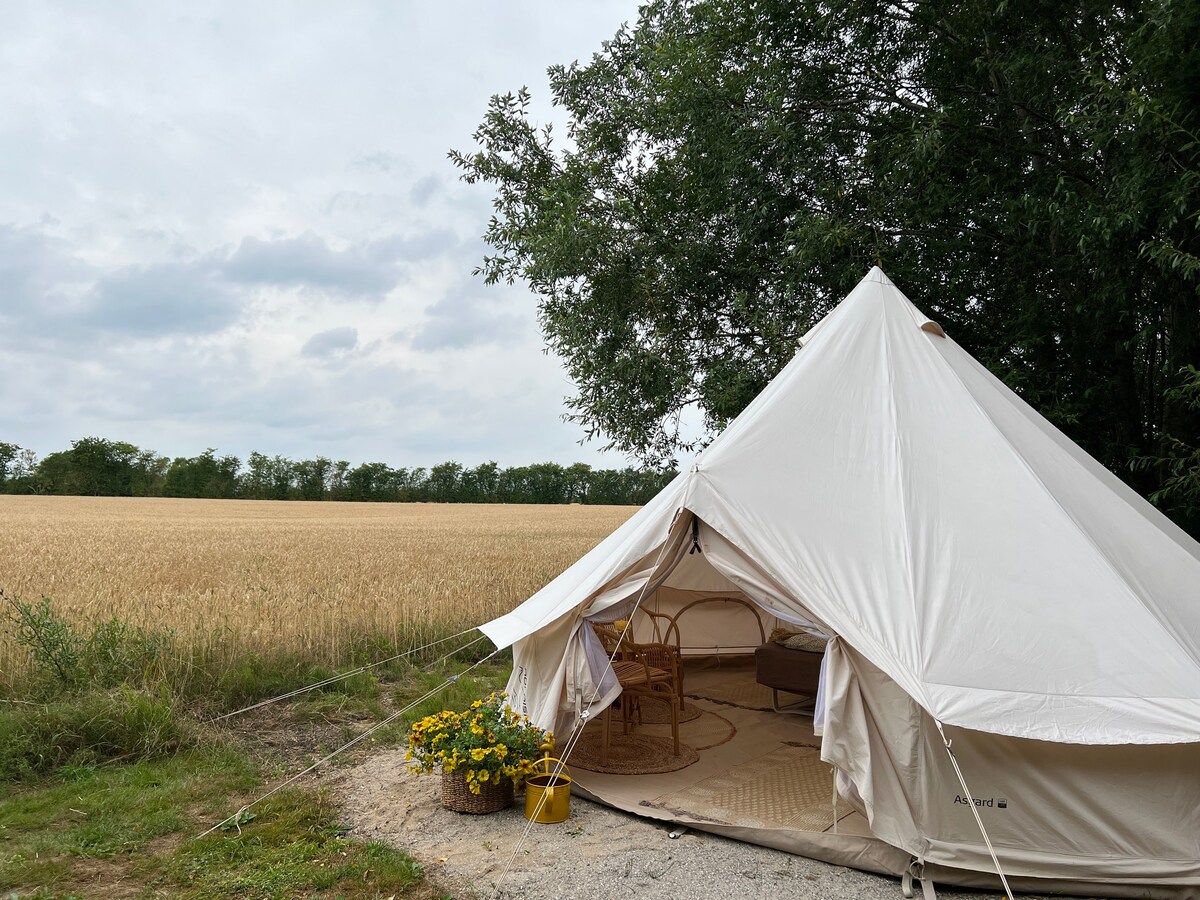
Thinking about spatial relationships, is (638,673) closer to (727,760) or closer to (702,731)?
(727,760)

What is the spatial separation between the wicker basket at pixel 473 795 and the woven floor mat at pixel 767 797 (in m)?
0.80

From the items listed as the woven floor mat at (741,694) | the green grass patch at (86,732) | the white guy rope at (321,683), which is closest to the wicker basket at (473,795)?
the white guy rope at (321,683)

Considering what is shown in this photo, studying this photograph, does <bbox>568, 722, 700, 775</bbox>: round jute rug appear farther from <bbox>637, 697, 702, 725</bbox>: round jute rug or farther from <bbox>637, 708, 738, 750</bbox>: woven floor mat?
<bbox>637, 697, 702, 725</bbox>: round jute rug

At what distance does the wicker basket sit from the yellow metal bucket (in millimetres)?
173

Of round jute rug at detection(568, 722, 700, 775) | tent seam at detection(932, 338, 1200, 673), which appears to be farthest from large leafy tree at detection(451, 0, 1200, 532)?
round jute rug at detection(568, 722, 700, 775)

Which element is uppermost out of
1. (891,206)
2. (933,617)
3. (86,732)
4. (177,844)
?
(891,206)

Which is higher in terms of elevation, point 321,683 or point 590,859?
point 321,683

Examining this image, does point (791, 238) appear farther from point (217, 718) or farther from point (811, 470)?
point (217, 718)

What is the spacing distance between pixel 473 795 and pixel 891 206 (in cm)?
640

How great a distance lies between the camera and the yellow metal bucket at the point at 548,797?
4.54 m

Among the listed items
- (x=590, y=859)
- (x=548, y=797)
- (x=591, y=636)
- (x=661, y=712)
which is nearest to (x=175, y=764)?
(x=548, y=797)

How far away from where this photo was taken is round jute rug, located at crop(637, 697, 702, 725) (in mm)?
6609

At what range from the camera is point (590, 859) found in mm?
4125

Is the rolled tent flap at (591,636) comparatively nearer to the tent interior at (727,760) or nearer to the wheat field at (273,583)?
Answer: the tent interior at (727,760)
